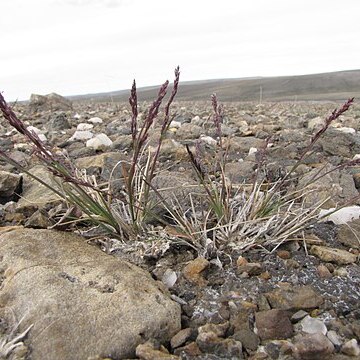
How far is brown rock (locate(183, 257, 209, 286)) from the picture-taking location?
1.74 metres

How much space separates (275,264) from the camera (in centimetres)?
182

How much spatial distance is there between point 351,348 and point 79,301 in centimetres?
86

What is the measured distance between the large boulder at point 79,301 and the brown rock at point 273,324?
269 mm

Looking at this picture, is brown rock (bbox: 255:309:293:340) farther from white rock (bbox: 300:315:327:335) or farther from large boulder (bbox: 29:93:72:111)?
large boulder (bbox: 29:93:72:111)

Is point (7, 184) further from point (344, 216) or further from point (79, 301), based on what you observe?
point (344, 216)

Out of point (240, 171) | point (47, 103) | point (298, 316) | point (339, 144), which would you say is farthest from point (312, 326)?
point (47, 103)

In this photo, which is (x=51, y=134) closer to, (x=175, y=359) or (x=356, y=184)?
(x=356, y=184)

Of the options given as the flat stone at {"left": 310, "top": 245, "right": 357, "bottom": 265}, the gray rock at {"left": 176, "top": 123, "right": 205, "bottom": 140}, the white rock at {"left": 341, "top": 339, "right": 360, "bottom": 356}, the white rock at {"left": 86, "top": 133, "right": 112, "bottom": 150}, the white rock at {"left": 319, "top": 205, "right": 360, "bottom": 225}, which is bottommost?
the white rock at {"left": 341, "top": 339, "right": 360, "bottom": 356}

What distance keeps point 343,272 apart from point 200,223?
0.59 meters

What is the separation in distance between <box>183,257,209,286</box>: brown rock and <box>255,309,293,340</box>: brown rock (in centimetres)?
28

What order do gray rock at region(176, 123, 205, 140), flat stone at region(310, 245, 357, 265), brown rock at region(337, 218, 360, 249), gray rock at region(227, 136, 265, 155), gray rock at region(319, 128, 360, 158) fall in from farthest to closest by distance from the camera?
gray rock at region(176, 123, 205, 140), gray rock at region(227, 136, 265, 155), gray rock at region(319, 128, 360, 158), brown rock at region(337, 218, 360, 249), flat stone at region(310, 245, 357, 265)

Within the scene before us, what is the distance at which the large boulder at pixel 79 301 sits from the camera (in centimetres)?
138

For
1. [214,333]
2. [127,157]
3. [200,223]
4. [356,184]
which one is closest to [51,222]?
[200,223]

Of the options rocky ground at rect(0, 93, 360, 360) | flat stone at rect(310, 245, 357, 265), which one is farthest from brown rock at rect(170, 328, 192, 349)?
flat stone at rect(310, 245, 357, 265)
